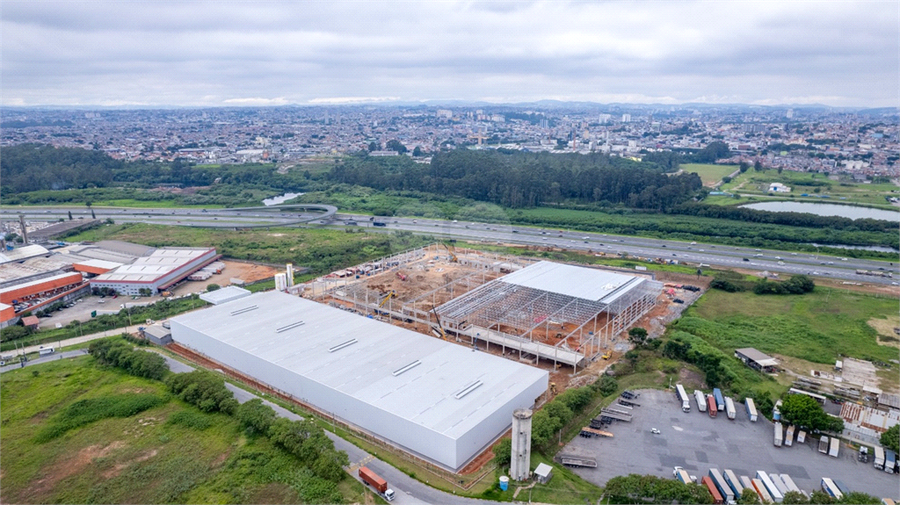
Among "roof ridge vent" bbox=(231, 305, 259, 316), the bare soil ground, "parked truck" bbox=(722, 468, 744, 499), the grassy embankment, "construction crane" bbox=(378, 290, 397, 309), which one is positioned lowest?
"parked truck" bbox=(722, 468, 744, 499)

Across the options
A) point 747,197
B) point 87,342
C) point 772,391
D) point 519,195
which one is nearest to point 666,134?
point 747,197

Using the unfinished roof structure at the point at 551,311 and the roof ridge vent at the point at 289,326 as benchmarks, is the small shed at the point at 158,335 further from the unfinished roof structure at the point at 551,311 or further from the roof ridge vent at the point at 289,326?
the unfinished roof structure at the point at 551,311

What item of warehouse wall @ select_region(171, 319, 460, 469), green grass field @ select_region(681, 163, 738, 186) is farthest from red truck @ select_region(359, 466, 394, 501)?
green grass field @ select_region(681, 163, 738, 186)

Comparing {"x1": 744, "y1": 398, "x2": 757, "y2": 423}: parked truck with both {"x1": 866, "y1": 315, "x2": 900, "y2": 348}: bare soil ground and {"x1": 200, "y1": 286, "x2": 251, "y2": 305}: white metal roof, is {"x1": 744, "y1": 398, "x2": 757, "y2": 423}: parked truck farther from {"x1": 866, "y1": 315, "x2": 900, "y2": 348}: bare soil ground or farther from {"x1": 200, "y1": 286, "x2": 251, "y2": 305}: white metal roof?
{"x1": 200, "y1": 286, "x2": 251, "y2": 305}: white metal roof

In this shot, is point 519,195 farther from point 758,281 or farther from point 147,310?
point 147,310

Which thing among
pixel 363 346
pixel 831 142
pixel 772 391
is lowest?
pixel 772 391

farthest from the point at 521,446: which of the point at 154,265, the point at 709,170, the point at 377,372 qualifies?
the point at 709,170
